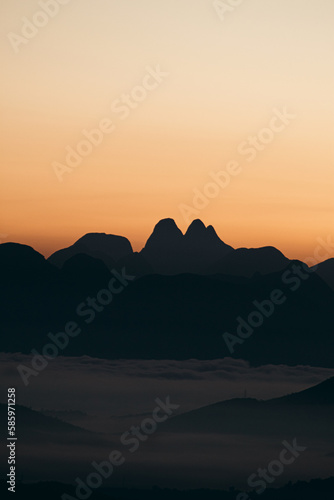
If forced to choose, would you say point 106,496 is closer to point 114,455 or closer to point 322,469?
point 322,469

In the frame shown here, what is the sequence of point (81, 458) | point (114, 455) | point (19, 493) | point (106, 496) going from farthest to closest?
point (81, 458)
point (106, 496)
point (19, 493)
point (114, 455)

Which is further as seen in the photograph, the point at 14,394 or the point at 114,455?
the point at 14,394

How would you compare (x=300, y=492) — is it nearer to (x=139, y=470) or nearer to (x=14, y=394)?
(x=139, y=470)

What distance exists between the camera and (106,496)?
13038 centimetres

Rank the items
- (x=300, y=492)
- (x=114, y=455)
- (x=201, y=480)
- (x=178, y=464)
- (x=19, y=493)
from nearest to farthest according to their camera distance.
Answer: (x=114, y=455) < (x=19, y=493) < (x=300, y=492) < (x=201, y=480) < (x=178, y=464)

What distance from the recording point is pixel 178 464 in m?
196

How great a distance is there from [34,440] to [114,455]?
16208 centimetres

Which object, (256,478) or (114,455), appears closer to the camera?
(114,455)

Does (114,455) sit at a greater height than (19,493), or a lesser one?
greater

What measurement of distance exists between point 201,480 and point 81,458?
102ft

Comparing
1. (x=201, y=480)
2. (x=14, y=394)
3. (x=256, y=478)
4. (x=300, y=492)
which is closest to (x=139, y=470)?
(x=201, y=480)

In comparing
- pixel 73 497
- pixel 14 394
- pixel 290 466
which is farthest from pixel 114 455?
pixel 290 466

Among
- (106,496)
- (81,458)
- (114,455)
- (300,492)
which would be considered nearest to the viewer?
(114,455)

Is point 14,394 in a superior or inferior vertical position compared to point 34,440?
superior
